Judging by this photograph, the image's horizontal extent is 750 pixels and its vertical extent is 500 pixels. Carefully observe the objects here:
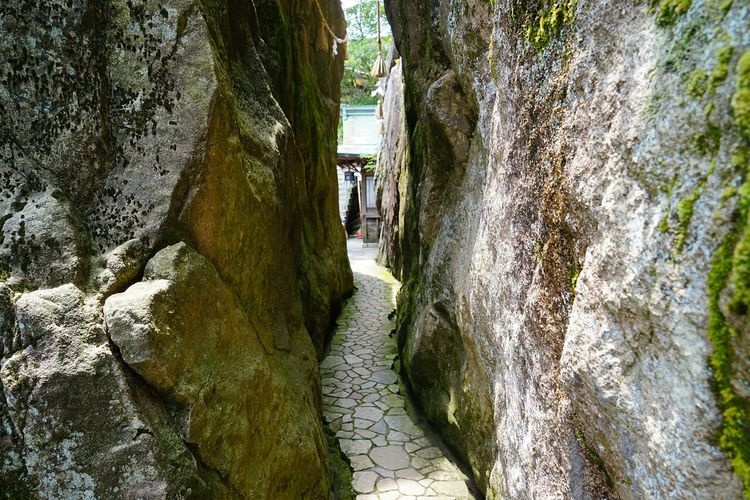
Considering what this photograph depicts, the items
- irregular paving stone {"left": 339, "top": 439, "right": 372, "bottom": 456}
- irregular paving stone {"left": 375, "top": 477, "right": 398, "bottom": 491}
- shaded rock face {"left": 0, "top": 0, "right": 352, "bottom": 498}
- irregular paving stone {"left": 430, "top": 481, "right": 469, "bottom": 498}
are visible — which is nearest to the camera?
shaded rock face {"left": 0, "top": 0, "right": 352, "bottom": 498}

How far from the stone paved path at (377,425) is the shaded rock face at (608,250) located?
971 millimetres

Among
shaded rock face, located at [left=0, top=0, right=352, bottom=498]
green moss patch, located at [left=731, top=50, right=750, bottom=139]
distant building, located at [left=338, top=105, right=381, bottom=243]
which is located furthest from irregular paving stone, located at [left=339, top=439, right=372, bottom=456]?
distant building, located at [left=338, top=105, right=381, bottom=243]

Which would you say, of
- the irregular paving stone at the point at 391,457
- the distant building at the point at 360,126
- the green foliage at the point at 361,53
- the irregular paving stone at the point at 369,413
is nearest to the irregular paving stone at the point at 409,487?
the irregular paving stone at the point at 391,457

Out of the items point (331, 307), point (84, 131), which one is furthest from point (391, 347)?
point (84, 131)

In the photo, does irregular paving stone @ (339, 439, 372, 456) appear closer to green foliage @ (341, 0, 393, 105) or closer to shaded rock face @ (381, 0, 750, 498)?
shaded rock face @ (381, 0, 750, 498)

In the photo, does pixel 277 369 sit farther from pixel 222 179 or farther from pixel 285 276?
pixel 222 179

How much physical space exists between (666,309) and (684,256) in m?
0.21

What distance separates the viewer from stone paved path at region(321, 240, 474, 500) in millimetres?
5082

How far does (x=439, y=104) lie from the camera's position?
5.46 m

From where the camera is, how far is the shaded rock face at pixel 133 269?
8.98 feet

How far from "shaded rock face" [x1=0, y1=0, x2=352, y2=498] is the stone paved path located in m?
1.38

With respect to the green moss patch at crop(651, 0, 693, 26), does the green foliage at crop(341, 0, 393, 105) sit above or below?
above

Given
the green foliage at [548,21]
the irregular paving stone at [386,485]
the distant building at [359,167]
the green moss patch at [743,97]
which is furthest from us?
the distant building at [359,167]

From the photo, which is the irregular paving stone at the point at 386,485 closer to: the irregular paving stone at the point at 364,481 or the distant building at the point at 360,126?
the irregular paving stone at the point at 364,481
